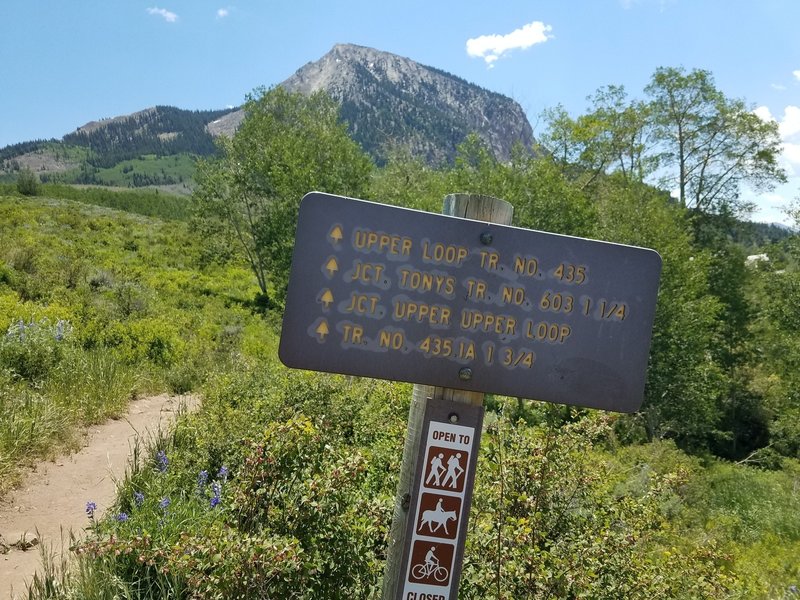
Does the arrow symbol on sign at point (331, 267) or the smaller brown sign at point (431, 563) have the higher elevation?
the arrow symbol on sign at point (331, 267)

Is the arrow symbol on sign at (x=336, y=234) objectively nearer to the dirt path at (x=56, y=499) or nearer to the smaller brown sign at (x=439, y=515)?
the smaller brown sign at (x=439, y=515)

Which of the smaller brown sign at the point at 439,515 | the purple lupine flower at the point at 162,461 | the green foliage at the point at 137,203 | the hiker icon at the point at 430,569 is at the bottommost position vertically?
the purple lupine flower at the point at 162,461

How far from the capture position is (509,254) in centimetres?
193

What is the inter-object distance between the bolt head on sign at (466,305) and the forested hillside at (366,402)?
1.12m

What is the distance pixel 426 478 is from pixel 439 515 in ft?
0.44

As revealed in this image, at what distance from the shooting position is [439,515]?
188cm

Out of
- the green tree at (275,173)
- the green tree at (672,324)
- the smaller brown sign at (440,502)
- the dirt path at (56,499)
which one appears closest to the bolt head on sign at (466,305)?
the smaller brown sign at (440,502)

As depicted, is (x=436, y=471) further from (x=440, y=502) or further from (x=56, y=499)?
(x=56, y=499)

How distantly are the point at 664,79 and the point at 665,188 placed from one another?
526cm

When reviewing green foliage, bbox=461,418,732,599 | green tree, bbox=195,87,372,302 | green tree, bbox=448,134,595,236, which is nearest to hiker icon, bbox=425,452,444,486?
green foliage, bbox=461,418,732,599

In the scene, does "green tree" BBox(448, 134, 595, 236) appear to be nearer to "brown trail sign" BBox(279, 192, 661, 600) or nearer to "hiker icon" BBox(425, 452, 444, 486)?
"brown trail sign" BBox(279, 192, 661, 600)

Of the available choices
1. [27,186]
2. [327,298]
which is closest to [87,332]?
[327,298]

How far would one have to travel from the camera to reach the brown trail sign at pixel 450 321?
1823 millimetres

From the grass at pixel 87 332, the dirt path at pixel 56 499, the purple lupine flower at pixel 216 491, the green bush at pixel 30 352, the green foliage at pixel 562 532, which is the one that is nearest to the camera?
the green foliage at pixel 562 532
